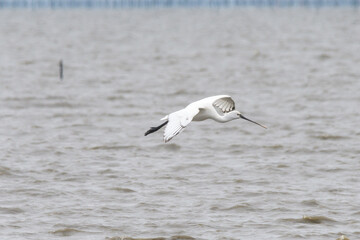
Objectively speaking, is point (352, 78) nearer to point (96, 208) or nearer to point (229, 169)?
point (229, 169)

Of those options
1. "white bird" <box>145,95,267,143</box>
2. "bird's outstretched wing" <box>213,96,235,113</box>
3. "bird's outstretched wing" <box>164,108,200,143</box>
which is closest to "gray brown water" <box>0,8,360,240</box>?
"white bird" <box>145,95,267,143</box>

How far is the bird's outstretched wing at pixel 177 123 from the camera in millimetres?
13211

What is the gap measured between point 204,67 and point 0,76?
32.4 feet

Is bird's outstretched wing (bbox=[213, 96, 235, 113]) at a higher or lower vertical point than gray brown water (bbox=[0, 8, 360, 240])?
higher

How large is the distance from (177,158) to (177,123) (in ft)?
21.9

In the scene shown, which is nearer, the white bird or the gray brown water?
the gray brown water

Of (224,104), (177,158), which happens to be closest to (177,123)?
(224,104)

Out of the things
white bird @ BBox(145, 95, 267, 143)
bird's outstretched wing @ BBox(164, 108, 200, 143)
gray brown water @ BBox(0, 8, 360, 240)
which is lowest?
gray brown water @ BBox(0, 8, 360, 240)

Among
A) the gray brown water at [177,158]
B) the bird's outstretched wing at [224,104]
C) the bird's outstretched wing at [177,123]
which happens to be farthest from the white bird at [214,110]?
the gray brown water at [177,158]

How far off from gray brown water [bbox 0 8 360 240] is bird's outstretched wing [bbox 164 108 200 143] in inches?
65.1

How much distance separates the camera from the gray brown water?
1472cm

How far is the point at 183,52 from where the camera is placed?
57469 mm

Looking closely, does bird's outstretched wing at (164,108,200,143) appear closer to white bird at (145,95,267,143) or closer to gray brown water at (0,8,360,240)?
white bird at (145,95,267,143)

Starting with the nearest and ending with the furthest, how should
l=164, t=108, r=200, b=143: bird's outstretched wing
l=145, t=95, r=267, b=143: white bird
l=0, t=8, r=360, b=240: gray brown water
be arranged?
l=164, t=108, r=200, b=143: bird's outstretched wing
l=0, t=8, r=360, b=240: gray brown water
l=145, t=95, r=267, b=143: white bird
